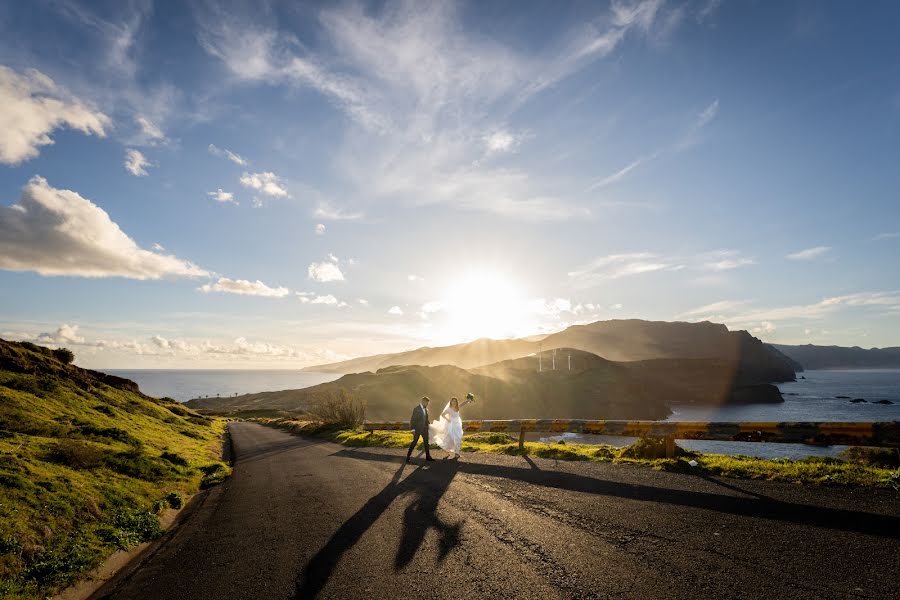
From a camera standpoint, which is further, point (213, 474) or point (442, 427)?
point (213, 474)

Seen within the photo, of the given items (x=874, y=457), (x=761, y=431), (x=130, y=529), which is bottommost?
(x=130, y=529)

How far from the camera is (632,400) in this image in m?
100

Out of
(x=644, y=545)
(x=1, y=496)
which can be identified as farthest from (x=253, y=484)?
(x=644, y=545)

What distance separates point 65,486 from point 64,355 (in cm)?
3013

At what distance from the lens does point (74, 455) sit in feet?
37.5

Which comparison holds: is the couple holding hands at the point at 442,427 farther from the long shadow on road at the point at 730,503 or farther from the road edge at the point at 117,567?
the road edge at the point at 117,567

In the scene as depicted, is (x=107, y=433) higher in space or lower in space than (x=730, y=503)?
higher

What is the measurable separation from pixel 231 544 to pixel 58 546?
299 centimetres

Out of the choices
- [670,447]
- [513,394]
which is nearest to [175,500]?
[670,447]

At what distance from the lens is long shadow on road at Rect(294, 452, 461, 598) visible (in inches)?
224

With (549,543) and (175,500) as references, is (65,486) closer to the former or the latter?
(175,500)

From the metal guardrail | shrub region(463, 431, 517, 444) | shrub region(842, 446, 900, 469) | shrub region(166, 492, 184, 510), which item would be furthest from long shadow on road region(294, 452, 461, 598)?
shrub region(842, 446, 900, 469)

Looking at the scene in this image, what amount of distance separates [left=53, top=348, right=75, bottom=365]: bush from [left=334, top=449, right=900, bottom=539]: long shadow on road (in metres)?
36.0

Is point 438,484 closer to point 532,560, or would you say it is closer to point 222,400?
point 532,560
